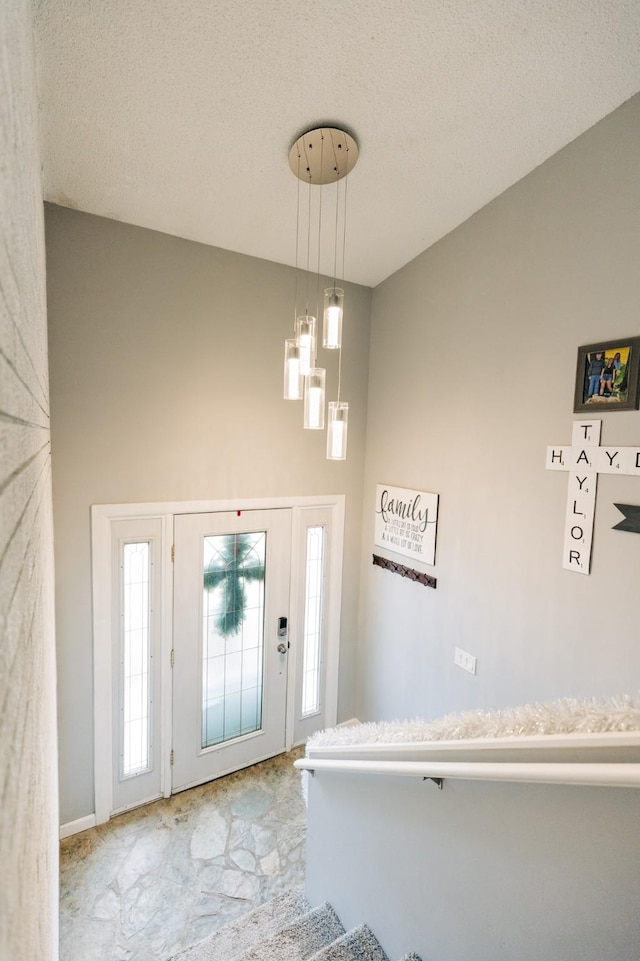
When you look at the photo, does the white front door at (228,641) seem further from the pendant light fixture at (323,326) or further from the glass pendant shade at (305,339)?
the glass pendant shade at (305,339)

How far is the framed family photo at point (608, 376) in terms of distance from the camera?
181 centimetres

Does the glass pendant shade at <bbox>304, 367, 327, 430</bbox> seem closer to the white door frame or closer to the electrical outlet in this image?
the white door frame

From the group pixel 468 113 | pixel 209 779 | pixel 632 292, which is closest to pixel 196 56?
pixel 468 113

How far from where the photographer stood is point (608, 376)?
189cm

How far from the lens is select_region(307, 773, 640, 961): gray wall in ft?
2.30

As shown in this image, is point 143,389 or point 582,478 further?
point 143,389

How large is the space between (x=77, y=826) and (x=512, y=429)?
11.0 feet

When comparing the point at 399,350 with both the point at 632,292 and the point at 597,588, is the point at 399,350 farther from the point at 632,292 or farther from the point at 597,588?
the point at 597,588

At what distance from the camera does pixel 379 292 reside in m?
3.28

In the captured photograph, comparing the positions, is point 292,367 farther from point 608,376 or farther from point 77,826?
point 77,826

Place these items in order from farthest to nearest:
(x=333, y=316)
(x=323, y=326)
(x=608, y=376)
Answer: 1. (x=323, y=326)
2. (x=608, y=376)
3. (x=333, y=316)

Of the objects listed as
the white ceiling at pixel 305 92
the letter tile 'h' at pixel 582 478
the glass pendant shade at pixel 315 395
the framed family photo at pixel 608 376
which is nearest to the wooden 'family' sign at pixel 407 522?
the letter tile 'h' at pixel 582 478

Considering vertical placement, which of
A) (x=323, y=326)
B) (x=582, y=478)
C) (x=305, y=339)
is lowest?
(x=582, y=478)

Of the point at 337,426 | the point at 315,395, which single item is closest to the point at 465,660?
the point at 337,426
